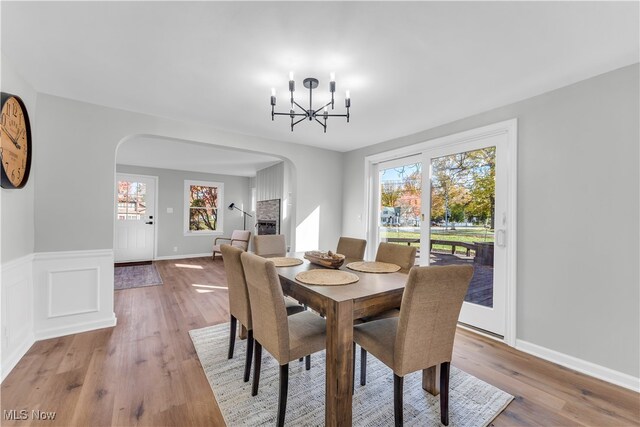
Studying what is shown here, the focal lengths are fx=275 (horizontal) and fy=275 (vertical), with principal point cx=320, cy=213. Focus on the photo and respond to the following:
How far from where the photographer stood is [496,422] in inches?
60.7

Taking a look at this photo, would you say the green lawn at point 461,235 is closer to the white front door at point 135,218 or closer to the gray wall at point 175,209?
Result: the gray wall at point 175,209

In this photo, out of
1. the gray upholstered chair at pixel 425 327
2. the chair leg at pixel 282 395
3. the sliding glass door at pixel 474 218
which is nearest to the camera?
the gray upholstered chair at pixel 425 327

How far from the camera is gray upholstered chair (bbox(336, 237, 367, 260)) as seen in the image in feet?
9.00

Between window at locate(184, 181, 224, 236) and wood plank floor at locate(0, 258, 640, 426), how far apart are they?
4.36 metres

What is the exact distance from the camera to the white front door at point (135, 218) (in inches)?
236

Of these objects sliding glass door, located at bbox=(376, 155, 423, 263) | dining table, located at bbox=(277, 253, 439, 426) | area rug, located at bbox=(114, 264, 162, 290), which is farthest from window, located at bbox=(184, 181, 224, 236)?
dining table, located at bbox=(277, 253, 439, 426)

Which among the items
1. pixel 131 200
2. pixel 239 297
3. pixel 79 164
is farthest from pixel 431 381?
pixel 131 200

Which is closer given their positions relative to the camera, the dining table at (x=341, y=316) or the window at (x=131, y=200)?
the dining table at (x=341, y=316)

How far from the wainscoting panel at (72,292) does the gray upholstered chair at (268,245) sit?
146 centimetres

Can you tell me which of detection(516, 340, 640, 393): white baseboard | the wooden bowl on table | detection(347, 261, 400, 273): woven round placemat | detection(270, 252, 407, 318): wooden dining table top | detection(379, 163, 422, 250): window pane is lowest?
detection(516, 340, 640, 393): white baseboard

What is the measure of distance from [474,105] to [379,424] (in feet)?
8.74

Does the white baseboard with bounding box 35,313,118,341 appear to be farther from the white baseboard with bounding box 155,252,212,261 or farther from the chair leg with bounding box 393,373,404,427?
the white baseboard with bounding box 155,252,212,261

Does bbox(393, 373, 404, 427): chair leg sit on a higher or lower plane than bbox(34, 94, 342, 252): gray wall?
lower

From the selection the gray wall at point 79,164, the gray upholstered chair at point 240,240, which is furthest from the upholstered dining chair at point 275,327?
the gray upholstered chair at point 240,240
